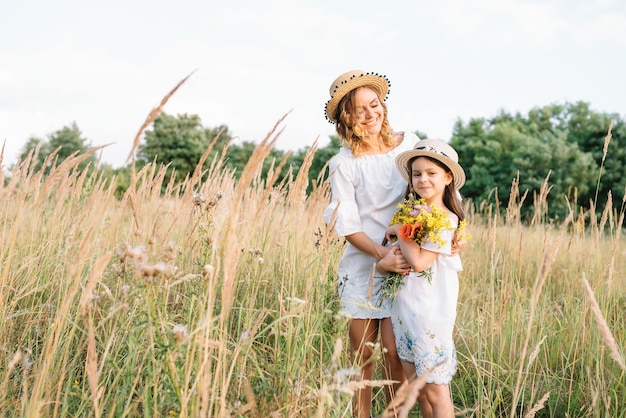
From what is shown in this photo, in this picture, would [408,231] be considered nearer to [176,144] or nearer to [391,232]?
[391,232]

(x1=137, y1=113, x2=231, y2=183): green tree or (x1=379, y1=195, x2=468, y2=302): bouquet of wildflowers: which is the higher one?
(x1=137, y1=113, x2=231, y2=183): green tree

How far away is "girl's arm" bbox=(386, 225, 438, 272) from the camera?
1926mm

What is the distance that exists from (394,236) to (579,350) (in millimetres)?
1245

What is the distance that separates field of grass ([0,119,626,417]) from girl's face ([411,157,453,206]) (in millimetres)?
460

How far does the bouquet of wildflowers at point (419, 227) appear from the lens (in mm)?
1891

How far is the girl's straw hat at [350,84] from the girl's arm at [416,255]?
2.80 feet

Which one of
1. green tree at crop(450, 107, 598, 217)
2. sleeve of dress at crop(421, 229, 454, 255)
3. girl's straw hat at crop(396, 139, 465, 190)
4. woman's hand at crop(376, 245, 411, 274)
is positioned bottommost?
woman's hand at crop(376, 245, 411, 274)

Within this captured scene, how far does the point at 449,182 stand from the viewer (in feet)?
7.02

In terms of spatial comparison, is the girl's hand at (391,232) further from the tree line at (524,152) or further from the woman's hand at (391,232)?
the tree line at (524,152)

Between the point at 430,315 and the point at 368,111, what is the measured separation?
40.0 inches

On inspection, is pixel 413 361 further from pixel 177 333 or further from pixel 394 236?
pixel 177 333

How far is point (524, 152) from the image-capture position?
18.5 meters

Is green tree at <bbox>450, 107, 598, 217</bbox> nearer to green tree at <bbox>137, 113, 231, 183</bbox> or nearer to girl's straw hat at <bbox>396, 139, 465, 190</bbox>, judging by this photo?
girl's straw hat at <bbox>396, 139, 465, 190</bbox>

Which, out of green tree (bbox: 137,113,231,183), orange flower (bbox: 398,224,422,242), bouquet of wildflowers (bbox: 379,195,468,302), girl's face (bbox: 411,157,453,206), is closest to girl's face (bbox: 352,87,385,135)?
girl's face (bbox: 411,157,453,206)
